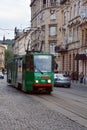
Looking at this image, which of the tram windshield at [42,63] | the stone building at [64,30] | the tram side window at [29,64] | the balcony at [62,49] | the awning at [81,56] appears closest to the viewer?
the tram windshield at [42,63]

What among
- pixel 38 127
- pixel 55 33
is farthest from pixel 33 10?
pixel 38 127

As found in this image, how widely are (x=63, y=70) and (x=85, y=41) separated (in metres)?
14.6

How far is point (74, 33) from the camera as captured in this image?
6744 cm

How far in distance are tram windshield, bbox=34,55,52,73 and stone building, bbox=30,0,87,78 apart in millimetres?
16561

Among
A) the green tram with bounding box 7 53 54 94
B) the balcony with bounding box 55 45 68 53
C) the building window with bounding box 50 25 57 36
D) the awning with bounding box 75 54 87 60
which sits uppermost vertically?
the building window with bounding box 50 25 57 36

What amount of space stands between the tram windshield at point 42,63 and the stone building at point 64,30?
1656 cm

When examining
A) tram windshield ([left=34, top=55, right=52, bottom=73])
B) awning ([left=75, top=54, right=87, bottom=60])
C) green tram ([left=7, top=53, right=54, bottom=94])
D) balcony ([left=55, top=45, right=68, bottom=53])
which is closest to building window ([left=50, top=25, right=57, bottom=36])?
balcony ([left=55, top=45, right=68, bottom=53])

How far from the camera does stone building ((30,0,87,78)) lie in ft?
202

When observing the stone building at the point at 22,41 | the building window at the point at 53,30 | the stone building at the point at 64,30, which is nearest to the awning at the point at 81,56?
the stone building at the point at 64,30

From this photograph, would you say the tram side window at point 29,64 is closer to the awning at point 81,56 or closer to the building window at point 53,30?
the awning at point 81,56

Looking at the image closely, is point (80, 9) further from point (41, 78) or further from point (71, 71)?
point (41, 78)

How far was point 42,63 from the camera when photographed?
29.5 m

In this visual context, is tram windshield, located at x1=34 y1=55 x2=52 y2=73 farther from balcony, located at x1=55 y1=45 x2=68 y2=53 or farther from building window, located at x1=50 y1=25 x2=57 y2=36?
building window, located at x1=50 y1=25 x2=57 y2=36

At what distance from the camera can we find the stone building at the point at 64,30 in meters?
61.5
